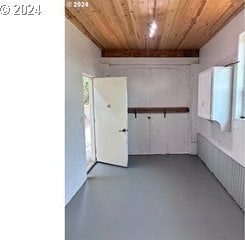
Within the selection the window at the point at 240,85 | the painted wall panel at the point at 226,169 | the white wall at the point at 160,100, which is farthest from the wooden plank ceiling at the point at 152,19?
the painted wall panel at the point at 226,169

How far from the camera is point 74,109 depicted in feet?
12.9

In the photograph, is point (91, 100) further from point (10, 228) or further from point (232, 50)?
point (10, 228)

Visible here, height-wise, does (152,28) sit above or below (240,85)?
above

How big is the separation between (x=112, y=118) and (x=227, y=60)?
98.1 inches

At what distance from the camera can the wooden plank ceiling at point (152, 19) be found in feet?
9.99

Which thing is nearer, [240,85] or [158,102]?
[240,85]

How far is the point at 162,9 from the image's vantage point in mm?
3217

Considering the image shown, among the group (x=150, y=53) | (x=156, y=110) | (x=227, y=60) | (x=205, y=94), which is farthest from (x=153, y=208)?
(x=150, y=53)

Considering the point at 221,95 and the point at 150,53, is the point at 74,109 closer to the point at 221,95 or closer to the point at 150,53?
the point at 221,95

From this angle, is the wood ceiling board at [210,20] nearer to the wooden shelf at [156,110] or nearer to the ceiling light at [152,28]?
the ceiling light at [152,28]

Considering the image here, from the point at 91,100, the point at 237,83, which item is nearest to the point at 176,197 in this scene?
the point at 237,83

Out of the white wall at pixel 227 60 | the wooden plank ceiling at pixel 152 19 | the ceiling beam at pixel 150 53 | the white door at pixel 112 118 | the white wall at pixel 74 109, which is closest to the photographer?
the wooden plank ceiling at pixel 152 19

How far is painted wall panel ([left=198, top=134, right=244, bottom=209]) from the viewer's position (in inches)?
135

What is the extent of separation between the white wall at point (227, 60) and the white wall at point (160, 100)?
1.00 m
